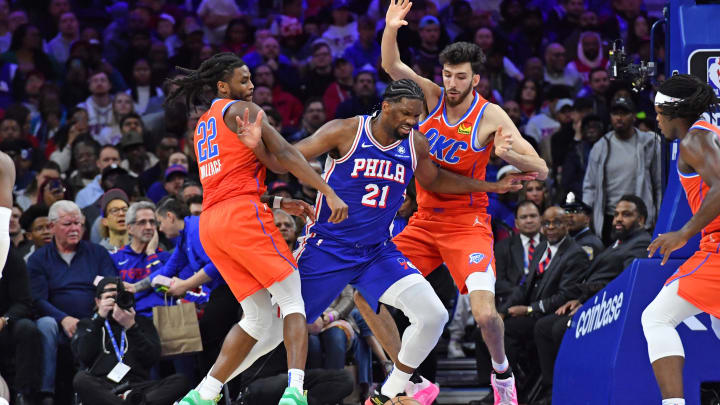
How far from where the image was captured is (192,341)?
9.31 meters

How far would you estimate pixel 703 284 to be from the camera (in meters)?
6.70

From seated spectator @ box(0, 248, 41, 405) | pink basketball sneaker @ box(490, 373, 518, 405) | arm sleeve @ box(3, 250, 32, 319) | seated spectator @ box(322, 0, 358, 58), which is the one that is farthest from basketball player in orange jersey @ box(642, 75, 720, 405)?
seated spectator @ box(322, 0, 358, 58)

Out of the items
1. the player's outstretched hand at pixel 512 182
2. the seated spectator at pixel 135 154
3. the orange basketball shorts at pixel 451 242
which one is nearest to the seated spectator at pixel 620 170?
the orange basketball shorts at pixel 451 242

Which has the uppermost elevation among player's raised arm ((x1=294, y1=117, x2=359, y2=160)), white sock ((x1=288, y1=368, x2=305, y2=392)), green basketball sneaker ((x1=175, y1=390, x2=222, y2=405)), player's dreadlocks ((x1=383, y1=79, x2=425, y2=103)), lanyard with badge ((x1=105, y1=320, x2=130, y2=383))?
player's dreadlocks ((x1=383, y1=79, x2=425, y2=103))

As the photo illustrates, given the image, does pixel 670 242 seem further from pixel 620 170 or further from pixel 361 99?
pixel 361 99

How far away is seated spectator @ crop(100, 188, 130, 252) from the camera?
1088 centimetres

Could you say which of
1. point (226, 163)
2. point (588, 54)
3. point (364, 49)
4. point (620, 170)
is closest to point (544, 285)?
point (620, 170)

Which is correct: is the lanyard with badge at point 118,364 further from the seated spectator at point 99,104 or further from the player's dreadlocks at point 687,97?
the seated spectator at point 99,104

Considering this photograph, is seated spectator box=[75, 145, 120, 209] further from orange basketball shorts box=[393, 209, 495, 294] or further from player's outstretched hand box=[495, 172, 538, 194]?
player's outstretched hand box=[495, 172, 538, 194]

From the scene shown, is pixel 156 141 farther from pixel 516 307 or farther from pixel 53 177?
pixel 516 307

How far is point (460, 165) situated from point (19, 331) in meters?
4.06

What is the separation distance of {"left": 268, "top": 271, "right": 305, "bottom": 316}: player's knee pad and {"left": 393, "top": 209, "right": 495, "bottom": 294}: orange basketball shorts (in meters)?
1.24

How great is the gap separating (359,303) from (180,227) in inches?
148

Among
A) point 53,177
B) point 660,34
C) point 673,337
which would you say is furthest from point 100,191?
point 660,34
